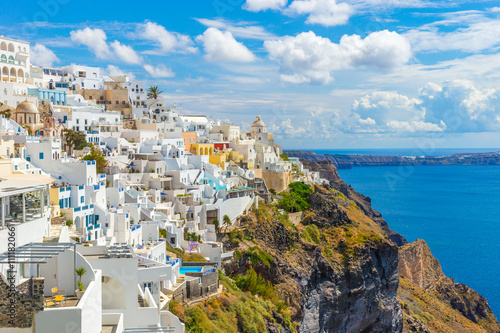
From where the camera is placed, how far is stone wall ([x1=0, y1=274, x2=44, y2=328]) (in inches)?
453

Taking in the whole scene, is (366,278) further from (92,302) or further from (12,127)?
(92,302)

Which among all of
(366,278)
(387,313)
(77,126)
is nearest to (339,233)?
(366,278)

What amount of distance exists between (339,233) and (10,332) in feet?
147

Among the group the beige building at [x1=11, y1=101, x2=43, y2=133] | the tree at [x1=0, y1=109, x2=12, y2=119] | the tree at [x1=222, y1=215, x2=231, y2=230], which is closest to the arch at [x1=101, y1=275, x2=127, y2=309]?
the tree at [x1=222, y1=215, x2=231, y2=230]

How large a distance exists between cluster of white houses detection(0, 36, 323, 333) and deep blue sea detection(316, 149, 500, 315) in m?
30.8

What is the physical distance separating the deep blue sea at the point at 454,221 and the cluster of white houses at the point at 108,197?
30.8 meters

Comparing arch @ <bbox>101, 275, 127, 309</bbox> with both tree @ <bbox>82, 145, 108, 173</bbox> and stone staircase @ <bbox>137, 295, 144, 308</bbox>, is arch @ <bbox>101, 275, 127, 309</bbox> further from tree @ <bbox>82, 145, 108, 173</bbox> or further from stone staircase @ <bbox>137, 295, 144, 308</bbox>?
tree @ <bbox>82, 145, 108, 173</bbox>

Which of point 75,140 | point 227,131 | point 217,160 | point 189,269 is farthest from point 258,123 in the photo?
point 189,269

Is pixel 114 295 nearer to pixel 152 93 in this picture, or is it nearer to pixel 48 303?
pixel 48 303

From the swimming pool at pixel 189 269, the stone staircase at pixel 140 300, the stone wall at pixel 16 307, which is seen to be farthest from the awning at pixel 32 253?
the swimming pool at pixel 189 269

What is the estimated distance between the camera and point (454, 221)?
119000mm

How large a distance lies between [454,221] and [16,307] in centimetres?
12132

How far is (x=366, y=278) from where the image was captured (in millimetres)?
51375

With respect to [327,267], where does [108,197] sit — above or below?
above
